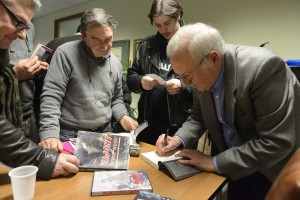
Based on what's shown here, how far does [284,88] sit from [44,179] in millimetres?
1069

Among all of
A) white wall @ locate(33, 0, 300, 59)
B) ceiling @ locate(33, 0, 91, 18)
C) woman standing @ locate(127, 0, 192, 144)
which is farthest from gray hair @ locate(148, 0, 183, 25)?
ceiling @ locate(33, 0, 91, 18)

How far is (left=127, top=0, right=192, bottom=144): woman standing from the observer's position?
1614 mm

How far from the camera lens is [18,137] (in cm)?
91

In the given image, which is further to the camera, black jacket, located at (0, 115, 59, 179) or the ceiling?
the ceiling

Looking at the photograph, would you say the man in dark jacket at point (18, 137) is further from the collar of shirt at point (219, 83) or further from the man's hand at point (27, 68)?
the collar of shirt at point (219, 83)

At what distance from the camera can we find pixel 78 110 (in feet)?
4.84

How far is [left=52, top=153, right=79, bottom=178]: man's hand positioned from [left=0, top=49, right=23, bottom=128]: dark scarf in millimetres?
387

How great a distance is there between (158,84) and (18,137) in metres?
0.96

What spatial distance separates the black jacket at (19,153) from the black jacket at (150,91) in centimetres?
90

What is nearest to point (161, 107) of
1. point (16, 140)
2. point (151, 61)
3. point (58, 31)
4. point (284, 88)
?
point (151, 61)

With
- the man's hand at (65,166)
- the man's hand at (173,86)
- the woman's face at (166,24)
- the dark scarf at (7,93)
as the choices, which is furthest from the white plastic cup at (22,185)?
the woman's face at (166,24)

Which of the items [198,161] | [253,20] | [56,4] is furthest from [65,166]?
[56,4]

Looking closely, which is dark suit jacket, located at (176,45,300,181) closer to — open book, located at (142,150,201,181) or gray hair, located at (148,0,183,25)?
open book, located at (142,150,201,181)

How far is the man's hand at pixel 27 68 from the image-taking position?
140 centimetres
